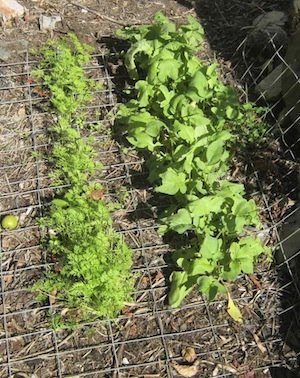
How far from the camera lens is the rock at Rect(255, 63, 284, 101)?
13.1 feet

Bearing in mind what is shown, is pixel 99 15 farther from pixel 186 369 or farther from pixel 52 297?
pixel 186 369

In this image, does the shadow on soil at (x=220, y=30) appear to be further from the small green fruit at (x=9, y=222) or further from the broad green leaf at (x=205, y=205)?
the small green fruit at (x=9, y=222)

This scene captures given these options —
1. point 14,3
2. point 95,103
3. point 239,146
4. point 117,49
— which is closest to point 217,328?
point 239,146

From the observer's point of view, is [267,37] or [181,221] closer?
[181,221]

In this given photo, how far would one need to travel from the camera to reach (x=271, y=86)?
13.1 feet

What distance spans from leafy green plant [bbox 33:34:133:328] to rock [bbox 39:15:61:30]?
65 centimetres

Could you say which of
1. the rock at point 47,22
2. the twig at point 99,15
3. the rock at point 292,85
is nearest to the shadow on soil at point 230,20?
the rock at point 292,85

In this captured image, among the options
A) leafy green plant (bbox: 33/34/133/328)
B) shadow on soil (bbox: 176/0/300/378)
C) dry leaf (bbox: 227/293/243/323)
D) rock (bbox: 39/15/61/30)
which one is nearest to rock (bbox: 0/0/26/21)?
rock (bbox: 39/15/61/30)

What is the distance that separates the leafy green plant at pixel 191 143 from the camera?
301 centimetres

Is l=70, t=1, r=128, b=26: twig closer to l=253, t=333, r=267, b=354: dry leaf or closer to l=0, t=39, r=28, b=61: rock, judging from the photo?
l=0, t=39, r=28, b=61: rock

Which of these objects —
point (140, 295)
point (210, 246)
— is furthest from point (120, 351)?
point (210, 246)

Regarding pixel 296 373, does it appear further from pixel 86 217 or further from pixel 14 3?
pixel 14 3

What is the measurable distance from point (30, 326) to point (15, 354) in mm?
158

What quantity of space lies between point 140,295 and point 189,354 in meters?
0.40
